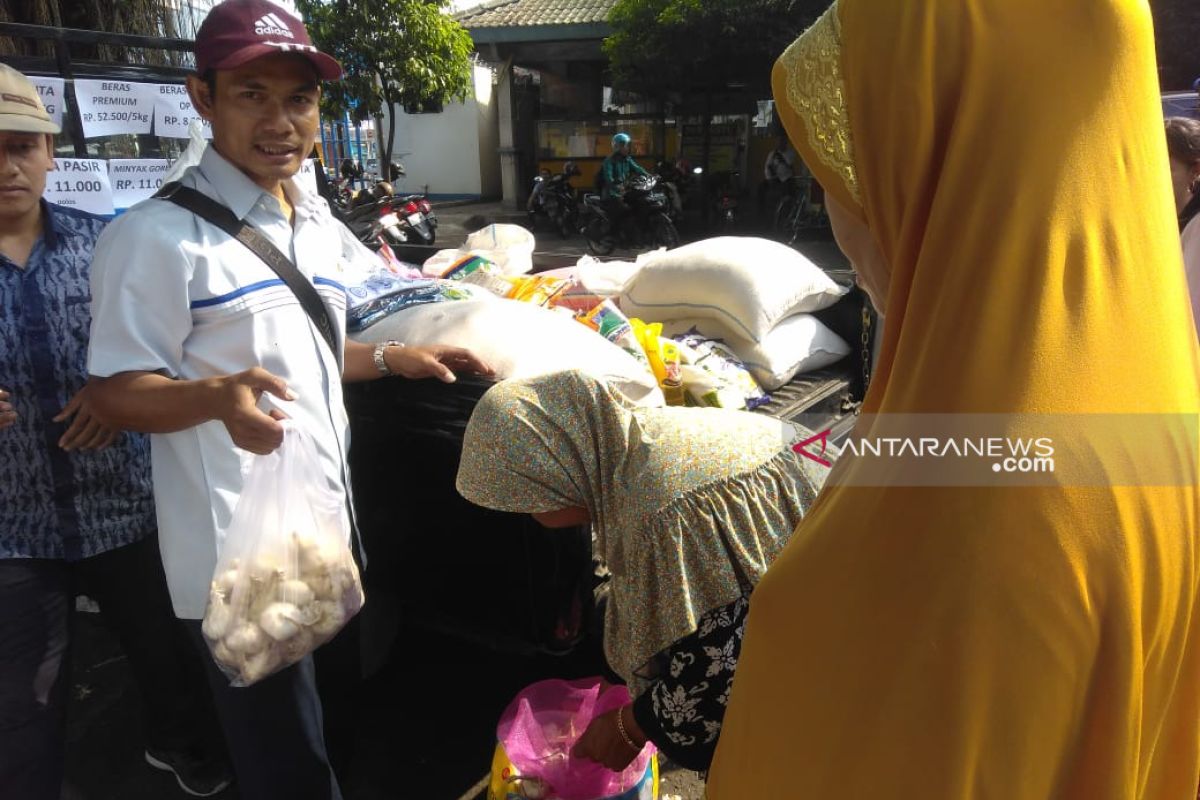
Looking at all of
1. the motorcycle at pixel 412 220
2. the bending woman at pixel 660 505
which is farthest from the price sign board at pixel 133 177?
the motorcycle at pixel 412 220

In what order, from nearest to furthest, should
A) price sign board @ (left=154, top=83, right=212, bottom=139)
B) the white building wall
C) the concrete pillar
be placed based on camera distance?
price sign board @ (left=154, top=83, right=212, bottom=139) < the concrete pillar < the white building wall

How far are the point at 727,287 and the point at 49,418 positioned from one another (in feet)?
7.21

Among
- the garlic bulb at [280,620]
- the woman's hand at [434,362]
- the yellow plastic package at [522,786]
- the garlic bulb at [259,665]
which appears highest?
the woman's hand at [434,362]

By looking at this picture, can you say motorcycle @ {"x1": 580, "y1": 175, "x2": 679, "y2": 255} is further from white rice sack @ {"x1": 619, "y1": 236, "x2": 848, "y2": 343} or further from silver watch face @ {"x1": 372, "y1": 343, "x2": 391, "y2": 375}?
silver watch face @ {"x1": 372, "y1": 343, "x2": 391, "y2": 375}

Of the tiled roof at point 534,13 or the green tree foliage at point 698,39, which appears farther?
the tiled roof at point 534,13

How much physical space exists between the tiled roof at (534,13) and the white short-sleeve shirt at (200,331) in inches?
559

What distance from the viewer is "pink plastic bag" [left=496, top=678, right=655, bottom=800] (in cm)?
151

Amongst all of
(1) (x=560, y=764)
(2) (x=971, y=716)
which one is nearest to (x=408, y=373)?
(1) (x=560, y=764)

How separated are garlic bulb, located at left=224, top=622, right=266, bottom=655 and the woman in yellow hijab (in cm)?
100

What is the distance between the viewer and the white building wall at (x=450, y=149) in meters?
18.1

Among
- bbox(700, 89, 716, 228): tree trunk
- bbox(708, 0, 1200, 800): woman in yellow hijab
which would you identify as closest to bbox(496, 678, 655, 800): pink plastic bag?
bbox(708, 0, 1200, 800): woman in yellow hijab

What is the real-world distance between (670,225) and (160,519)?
9.93 m

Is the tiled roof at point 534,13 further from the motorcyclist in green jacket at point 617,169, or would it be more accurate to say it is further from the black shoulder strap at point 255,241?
the black shoulder strap at point 255,241

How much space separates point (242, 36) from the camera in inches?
51.5
